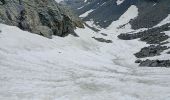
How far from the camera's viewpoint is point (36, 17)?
→ 206ft

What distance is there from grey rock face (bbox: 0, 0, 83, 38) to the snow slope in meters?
2.79

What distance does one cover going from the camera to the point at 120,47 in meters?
76.1

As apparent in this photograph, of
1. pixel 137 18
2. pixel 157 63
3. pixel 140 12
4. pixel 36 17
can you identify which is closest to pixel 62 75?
pixel 157 63

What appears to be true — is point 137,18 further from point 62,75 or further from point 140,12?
point 62,75

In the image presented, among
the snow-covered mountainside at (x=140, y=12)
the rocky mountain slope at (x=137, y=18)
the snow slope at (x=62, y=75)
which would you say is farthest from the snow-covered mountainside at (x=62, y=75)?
the snow-covered mountainside at (x=140, y=12)

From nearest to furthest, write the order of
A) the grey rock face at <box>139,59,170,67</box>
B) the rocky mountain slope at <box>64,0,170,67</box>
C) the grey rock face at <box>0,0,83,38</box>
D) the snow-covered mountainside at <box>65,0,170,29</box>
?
the grey rock face at <box>139,59,170,67</box> < the grey rock face at <box>0,0,83,38</box> < the rocky mountain slope at <box>64,0,170,67</box> < the snow-covered mountainside at <box>65,0,170,29</box>

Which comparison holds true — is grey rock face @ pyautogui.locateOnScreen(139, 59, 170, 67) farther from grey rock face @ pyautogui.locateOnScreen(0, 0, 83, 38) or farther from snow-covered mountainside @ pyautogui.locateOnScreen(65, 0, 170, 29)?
snow-covered mountainside @ pyautogui.locateOnScreen(65, 0, 170, 29)

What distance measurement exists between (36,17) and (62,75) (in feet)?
88.2

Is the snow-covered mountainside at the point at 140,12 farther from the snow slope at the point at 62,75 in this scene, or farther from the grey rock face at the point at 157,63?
the snow slope at the point at 62,75

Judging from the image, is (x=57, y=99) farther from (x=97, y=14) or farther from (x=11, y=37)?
(x=97, y=14)

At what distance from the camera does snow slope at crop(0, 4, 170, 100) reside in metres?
30.5

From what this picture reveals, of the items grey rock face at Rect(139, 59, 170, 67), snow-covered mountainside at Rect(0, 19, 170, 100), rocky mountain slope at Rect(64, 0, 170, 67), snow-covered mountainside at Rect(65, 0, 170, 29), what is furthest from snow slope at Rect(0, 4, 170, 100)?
snow-covered mountainside at Rect(65, 0, 170, 29)

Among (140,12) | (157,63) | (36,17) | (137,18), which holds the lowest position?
(157,63)

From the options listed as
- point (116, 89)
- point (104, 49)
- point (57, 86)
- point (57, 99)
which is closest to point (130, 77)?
point (116, 89)
